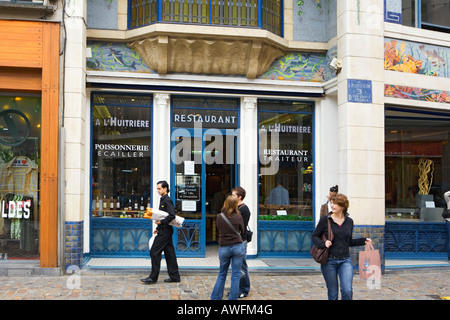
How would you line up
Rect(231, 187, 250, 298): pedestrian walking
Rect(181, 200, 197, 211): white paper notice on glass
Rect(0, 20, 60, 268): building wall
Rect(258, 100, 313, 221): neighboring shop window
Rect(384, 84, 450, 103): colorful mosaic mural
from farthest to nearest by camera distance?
Rect(258, 100, 313, 221): neighboring shop window, Rect(181, 200, 197, 211): white paper notice on glass, Rect(384, 84, 450, 103): colorful mosaic mural, Rect(0, 20, 60, 268): building wall, Rect(231, 187, 250, 298): pedestrian walking

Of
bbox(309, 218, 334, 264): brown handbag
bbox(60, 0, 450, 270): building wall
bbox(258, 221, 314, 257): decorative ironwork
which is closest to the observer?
bbox(309, 218, 334, 264): brown handbag

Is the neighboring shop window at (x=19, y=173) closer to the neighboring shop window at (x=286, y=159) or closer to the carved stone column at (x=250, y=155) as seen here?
the carved stone column at (x=250, y=155)

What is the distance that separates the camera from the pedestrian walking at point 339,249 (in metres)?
5.30

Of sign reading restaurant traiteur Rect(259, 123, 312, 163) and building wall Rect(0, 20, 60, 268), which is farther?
sign reading restaurant traiteur Rect(259, 123, 312, 163)

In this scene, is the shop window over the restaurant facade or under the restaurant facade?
over

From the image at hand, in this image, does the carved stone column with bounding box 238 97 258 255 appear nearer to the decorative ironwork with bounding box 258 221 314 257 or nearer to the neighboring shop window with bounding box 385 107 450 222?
the decorative ironwork with bounding box 258 221 314 257

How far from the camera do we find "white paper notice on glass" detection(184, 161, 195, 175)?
387 inches

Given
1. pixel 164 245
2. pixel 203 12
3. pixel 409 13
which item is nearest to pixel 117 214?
pixel 164 245

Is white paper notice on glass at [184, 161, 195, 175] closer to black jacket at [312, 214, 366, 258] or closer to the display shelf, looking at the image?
the display shelf

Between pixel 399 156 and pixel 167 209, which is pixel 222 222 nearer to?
pixel 167 209

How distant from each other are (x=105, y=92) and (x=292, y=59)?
437 centimetres

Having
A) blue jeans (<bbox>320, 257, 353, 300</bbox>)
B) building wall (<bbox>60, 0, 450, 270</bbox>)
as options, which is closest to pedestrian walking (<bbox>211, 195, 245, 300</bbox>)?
blue jeans (<bbox>320, 257, 353, 300</bbox>)

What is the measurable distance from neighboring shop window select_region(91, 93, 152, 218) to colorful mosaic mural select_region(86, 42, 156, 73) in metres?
0.64

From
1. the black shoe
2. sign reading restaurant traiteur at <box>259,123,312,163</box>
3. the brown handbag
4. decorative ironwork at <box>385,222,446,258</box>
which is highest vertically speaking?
sign reading restaurant traiteur at <box>259,123,312,163</box>
